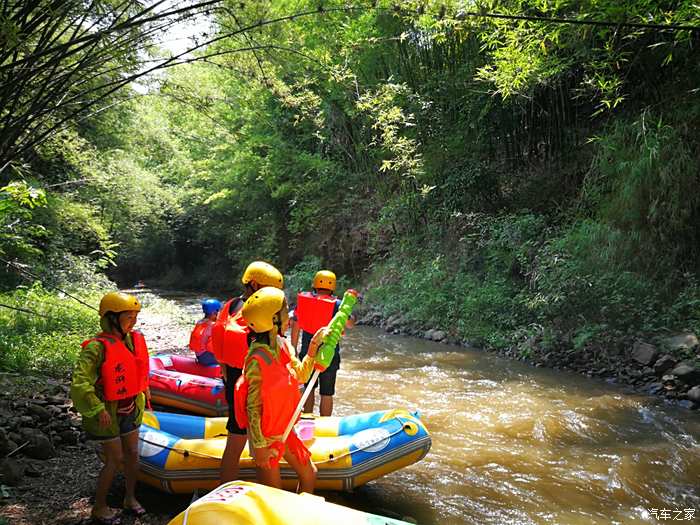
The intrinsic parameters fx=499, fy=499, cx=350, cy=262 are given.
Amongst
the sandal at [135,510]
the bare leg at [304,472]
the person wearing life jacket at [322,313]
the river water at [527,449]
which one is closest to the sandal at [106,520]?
the sandal at [135,510]

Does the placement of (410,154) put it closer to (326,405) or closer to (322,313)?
(322,313)

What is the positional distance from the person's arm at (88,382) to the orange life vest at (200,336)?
6.03ft

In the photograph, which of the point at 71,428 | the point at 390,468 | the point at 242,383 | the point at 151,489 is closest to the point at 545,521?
the point at 390,468

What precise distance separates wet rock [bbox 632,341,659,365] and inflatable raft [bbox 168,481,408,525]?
5071 mm

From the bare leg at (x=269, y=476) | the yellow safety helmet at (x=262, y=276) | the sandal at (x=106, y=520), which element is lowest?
the sandal at (x=106, y=520)

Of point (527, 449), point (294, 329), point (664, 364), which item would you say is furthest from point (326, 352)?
point (664, 364)

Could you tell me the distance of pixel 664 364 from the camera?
18.3ft

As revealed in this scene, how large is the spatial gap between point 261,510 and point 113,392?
1365 mm

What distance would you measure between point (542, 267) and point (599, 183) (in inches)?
59.9

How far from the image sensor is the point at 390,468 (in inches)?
121

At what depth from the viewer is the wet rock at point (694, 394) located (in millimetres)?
4957

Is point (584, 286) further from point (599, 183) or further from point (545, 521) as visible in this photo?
point (545, 521)

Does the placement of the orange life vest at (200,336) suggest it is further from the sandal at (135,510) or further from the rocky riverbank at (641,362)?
the rocky riverbank at (641,362)

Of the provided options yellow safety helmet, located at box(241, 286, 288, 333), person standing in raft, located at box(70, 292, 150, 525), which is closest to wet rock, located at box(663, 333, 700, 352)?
yellow safety helmet, located at box(241, 286, 288, 333)
